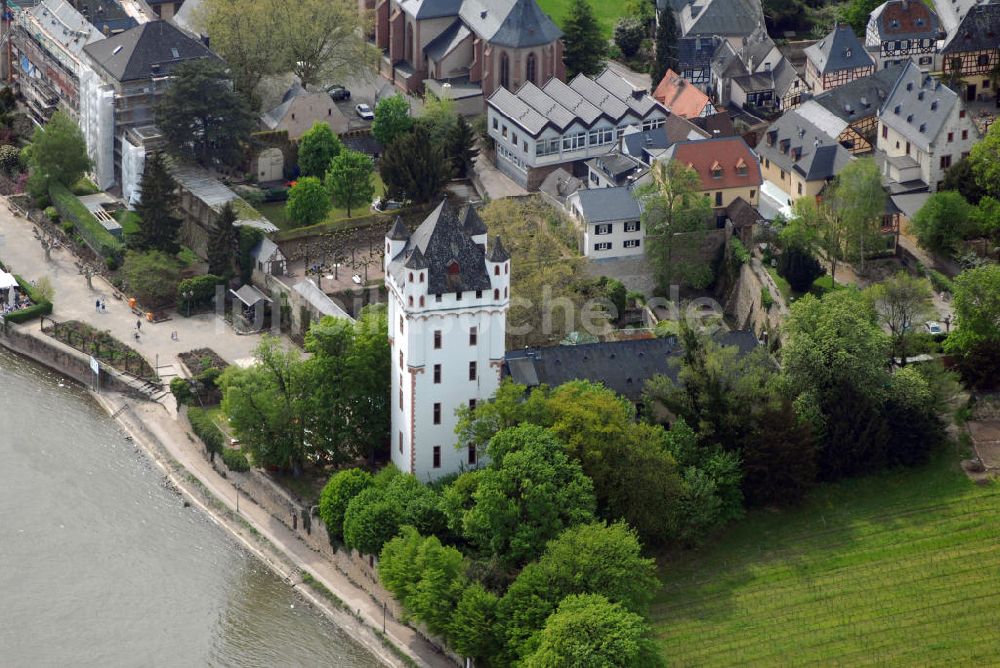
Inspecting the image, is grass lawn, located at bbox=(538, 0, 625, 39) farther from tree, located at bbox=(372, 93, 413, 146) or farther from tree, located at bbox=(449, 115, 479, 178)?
tree, located at bbox=(449, 115, 479, 178)

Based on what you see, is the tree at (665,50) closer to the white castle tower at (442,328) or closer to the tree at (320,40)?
the tree at (320,40)

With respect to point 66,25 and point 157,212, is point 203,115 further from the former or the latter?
point 66,25

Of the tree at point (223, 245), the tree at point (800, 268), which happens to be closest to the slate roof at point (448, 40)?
the tree at point (223, 245)

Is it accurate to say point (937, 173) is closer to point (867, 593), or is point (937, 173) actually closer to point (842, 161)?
point (842, 161)

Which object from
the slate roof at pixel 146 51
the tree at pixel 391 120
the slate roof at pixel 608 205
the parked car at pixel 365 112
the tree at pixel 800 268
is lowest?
the tree at pixel 800 268

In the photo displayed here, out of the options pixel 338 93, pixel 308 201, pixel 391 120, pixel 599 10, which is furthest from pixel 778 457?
pixel 599 10

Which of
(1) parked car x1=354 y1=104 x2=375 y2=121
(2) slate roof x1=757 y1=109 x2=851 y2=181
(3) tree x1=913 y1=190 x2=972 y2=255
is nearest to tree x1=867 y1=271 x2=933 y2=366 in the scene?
(3) tree x1=913 y1=190 x2=972 y2=255

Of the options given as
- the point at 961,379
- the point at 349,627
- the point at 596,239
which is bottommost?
the point at 349,627

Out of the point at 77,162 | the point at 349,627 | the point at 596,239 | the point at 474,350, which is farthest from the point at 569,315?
the point at 77,162
